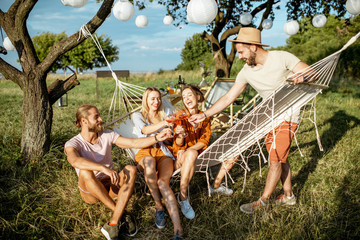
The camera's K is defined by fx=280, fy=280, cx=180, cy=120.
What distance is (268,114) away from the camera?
228 centimetres

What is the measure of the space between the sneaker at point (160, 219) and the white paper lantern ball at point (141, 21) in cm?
459

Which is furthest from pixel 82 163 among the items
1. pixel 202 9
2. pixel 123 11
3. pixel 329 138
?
pixel 329 138

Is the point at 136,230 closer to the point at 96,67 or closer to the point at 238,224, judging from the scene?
the point at 238,224

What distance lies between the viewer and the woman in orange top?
6.86ft

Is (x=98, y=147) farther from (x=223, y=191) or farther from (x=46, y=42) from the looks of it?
(x=46, y=42)

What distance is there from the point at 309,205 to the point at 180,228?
3.55 ft

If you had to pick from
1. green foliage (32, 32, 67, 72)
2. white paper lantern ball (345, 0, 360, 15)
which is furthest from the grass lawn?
green foliage (32, 32, 67, 72)

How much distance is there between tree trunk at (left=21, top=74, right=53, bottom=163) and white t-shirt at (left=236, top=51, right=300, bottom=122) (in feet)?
6.25

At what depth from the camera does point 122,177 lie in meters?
1.95

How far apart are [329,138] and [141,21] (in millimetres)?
4114

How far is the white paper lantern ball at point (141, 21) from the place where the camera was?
5.72m

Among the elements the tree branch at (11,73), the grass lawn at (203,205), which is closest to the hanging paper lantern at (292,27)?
the grass lawn at (203,205)

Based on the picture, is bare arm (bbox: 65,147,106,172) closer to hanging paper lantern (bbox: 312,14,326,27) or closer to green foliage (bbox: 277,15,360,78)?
hanging paper lantern (bbox: 312,14,326,27)

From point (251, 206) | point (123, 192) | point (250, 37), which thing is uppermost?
point (250, 37)
